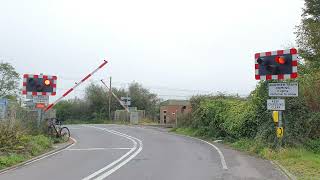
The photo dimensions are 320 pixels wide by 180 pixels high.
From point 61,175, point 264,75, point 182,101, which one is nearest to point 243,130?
point 264,75

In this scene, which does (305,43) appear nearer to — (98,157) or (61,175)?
(98,157)

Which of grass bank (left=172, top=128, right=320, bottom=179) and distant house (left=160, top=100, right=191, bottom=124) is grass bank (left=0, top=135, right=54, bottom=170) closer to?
grass bank (left=172, top=128, right=320, bottom=179)

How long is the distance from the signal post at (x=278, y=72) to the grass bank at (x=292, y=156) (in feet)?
2.51

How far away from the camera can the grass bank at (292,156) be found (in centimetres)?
1422

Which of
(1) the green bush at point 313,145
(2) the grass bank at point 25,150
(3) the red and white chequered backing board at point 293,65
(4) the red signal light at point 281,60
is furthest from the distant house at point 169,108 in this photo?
(4) the red signal light at point 281,60

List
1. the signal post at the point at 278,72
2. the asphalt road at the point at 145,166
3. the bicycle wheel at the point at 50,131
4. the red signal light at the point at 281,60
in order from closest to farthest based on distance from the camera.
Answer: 1. the asphalt road at the point at 145,166
2. the signal post at the point at 278,72
3. the red signal light at the point at 281,60
4. the bicycle wheel at the point at 50,131

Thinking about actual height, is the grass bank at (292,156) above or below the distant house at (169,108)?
below

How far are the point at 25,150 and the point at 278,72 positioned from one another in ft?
31.7

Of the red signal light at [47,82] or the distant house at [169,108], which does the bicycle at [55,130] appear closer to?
the red signal light at [47,82]

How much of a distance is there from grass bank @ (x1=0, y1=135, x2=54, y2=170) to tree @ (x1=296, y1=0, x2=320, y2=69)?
67.1 feet

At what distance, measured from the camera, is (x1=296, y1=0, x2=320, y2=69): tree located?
125 feet

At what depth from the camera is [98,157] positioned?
1825 cm

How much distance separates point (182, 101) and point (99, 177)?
182 ft

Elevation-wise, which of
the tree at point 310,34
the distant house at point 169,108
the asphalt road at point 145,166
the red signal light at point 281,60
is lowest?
the asphalt road at point 145,166
